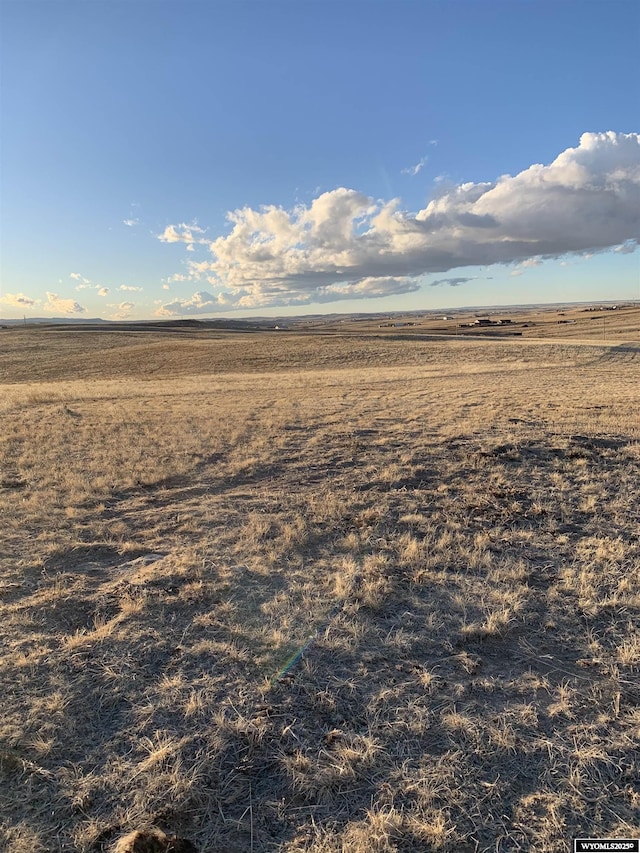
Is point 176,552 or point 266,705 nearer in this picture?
point 266,705

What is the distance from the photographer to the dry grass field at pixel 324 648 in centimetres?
290

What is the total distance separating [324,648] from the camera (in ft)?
14.4

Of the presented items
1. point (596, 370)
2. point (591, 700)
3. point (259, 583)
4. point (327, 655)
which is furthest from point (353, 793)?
point (596, 370)

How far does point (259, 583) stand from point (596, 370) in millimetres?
30855

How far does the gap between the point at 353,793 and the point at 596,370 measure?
3253 centimetres

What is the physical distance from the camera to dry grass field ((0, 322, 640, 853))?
290 cm

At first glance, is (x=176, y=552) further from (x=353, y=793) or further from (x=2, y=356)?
(x=2, y=356)

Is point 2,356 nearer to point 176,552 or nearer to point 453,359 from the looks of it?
point 453,359

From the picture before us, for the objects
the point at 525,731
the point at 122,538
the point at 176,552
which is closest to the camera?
the point at 525,731

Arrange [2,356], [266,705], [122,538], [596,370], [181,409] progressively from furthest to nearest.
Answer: [2,356], [596,370], [181,409], [122,538], [266,705]

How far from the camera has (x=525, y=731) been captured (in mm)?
3414

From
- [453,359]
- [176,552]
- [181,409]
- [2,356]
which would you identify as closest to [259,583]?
[176,552]

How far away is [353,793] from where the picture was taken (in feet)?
9.82

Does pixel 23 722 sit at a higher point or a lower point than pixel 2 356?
lower
